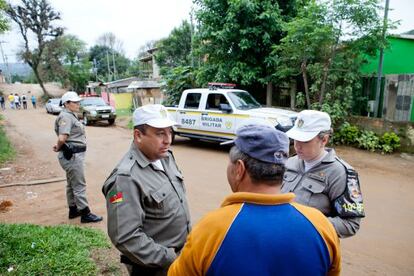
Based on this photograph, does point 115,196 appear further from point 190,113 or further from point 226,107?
point 190,113

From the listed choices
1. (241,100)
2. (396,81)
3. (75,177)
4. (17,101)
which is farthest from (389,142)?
(17,101)

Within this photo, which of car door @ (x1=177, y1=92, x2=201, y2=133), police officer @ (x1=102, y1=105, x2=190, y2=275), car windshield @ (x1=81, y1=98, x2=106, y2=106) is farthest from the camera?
car windshield @ (x1=81, y1=98, x2=106, y2=106)

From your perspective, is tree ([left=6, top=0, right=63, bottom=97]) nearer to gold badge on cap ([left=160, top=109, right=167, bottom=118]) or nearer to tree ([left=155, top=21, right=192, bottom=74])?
→ tree ([left=155, top=21, right=192, bottom=74])

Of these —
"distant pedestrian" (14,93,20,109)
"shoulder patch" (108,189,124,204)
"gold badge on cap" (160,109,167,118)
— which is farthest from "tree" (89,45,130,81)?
"shoulder patch" (108,189,124,204)

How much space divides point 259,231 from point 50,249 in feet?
9.96

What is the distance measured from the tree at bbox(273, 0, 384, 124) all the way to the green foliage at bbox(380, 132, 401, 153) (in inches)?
53.1

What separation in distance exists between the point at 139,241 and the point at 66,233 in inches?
96.1

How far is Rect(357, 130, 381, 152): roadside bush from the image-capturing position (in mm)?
8750

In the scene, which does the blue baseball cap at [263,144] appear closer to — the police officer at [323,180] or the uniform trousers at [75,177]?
the police officer at [323,180]

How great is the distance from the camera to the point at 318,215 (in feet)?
4.01

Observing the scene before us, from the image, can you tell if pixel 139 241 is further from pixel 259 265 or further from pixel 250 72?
pixel 250 72

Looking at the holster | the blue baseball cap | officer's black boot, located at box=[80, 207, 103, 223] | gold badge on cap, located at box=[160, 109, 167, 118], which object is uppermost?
gold badge on cap, located at box=[160, 109, 167, 118]

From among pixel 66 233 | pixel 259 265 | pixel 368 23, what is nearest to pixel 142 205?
pixel 259 265

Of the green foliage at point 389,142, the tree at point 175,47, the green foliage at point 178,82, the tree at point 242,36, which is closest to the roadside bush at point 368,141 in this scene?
the green foliage at point 389,142
